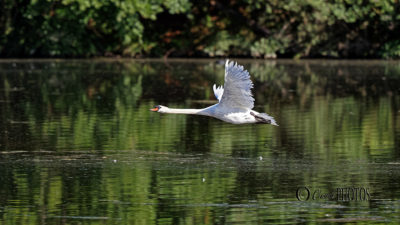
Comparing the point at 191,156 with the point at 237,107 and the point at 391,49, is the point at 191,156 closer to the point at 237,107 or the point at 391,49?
the point at 237,107

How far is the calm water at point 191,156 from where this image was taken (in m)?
10.5

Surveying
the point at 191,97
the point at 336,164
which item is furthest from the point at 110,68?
the point at 336,164

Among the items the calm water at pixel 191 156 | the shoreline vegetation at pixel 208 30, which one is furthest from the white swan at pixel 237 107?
the shoreline vegetation at pixel 208 30

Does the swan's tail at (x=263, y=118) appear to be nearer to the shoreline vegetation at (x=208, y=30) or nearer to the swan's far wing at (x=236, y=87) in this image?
the swan's far wing at (x=236, y=87)

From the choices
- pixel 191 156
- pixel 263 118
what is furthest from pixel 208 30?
pixel 263 118

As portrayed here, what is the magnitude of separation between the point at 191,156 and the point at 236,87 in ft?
5.80

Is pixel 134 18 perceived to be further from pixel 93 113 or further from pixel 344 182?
pixel 344 182

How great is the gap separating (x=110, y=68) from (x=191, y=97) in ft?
30.7

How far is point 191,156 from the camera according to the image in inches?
556

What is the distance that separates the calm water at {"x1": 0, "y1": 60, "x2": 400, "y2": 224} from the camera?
34.4ft

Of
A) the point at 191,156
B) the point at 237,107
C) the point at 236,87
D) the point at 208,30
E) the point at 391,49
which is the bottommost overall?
the point at 191,156

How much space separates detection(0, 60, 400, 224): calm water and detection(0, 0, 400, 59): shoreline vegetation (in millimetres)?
8418

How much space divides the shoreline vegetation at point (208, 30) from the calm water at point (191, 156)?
842cm

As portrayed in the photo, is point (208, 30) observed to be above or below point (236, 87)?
above
